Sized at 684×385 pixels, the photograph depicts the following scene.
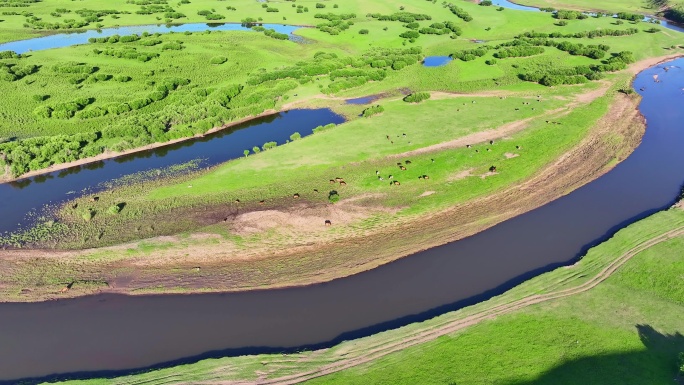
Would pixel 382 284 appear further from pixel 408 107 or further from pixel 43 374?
pixel 408 107

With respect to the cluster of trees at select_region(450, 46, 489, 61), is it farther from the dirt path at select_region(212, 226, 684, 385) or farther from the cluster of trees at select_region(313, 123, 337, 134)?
the dirt path at select_region(212, 226, 684, 385)

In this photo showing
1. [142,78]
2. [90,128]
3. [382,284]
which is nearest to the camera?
[382,284]

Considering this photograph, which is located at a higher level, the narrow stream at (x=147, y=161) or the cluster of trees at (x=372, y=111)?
the cluster of trees at (x=372, y=111)

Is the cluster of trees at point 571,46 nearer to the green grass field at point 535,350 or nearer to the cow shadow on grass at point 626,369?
the green grass field at point 535,350

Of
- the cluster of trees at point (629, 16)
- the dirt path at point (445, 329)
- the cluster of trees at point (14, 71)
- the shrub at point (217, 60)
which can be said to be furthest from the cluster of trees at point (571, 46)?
the cluster of trees at point (14, 71)

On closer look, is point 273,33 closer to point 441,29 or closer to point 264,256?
point 441,29

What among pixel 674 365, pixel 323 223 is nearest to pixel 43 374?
pixel 323 223

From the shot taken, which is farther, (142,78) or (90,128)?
(142,78)
